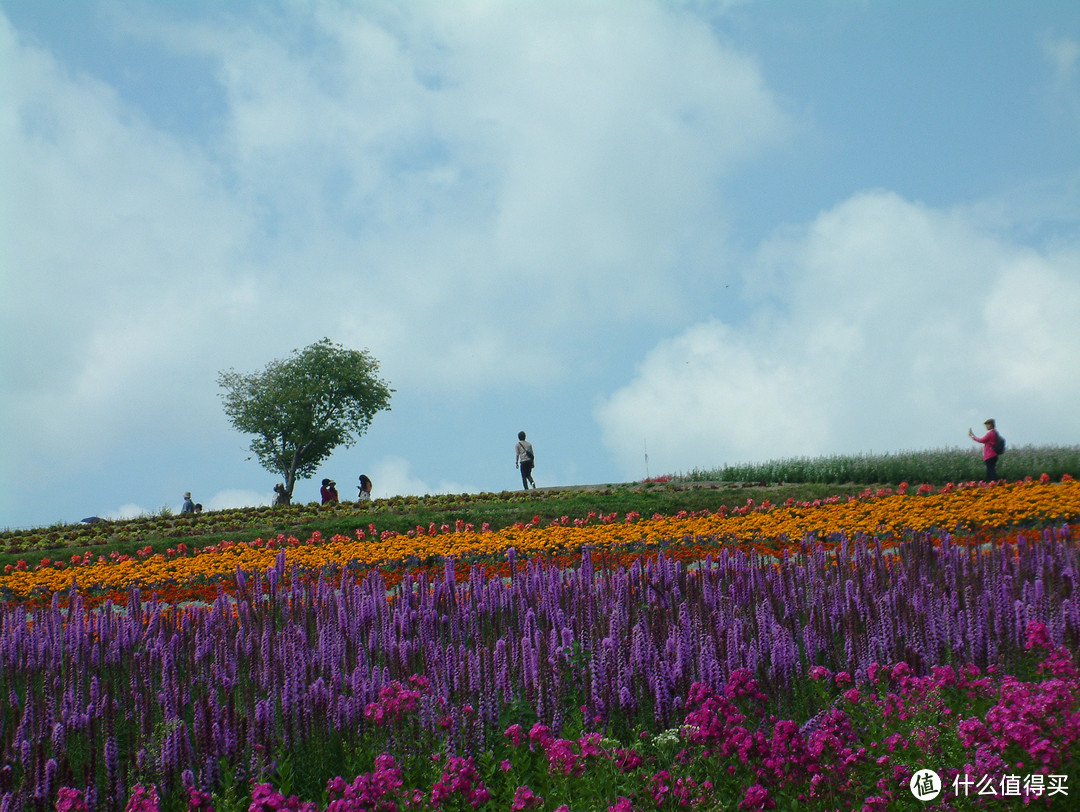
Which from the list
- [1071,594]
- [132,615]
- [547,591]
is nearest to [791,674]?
[547,591]

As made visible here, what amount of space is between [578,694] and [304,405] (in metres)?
45.6

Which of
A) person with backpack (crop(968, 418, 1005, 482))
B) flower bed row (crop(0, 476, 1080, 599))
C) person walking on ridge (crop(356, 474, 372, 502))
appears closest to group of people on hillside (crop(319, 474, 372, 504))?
person walking on ridge (crop(356, 474, 372, 502))

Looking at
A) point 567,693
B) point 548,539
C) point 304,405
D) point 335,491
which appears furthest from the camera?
point 304,405

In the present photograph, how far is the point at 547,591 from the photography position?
6.11 meters

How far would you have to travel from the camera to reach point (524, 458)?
84.1 ft

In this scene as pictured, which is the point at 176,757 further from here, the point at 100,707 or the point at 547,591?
the point at 547,591

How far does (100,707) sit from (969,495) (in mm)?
13885

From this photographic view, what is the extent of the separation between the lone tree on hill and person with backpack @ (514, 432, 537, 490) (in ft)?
81.6

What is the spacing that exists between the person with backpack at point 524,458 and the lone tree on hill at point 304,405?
24.9m

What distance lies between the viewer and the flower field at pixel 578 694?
3463 millimetres

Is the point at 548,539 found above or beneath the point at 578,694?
above

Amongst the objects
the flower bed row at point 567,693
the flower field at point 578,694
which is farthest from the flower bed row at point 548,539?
the flower bed row at point 567,693

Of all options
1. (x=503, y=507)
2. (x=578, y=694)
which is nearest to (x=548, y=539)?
(x=503, y=507)

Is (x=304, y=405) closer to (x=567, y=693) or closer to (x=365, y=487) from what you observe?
(x=365, y=487)
